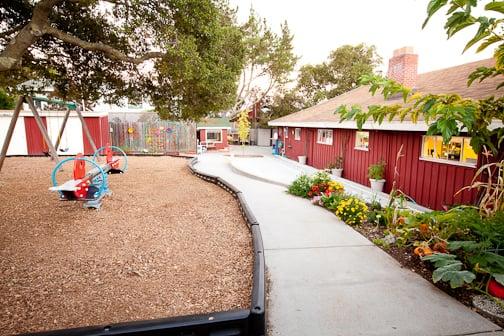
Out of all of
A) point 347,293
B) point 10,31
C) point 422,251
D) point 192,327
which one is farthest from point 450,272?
point 10,31

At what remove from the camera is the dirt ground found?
3.36 m

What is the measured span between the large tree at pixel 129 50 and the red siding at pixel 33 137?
9966mm

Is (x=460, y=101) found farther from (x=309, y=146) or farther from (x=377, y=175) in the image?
(x=309, y=146)

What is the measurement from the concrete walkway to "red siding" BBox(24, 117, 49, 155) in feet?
60.9

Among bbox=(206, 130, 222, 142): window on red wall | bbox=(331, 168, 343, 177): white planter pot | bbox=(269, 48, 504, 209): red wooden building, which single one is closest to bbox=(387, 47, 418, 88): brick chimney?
bbox=(269, 48, 504, 209): red wooden building

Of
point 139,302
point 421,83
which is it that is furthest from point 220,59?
point 421,83

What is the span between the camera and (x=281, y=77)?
34000mm

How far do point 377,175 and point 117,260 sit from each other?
8.46 meters

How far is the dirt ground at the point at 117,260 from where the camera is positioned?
3363 mm

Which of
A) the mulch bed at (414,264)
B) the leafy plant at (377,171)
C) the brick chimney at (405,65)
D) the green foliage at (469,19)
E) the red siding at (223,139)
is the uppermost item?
the brick chimney at (405,65)

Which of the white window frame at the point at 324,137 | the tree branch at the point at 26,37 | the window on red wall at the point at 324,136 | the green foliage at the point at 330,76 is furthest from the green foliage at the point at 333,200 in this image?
the green foliage at the point at 330,76

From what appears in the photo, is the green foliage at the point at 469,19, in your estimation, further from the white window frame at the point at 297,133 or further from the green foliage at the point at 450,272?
the white window frame at the point at 297,133

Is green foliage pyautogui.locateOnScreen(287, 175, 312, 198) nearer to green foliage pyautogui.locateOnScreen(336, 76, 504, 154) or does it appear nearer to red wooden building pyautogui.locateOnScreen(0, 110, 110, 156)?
green foliage pyautogui.locateOnScreen(336, 76, 504, 154)

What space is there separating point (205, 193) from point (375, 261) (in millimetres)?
5659
